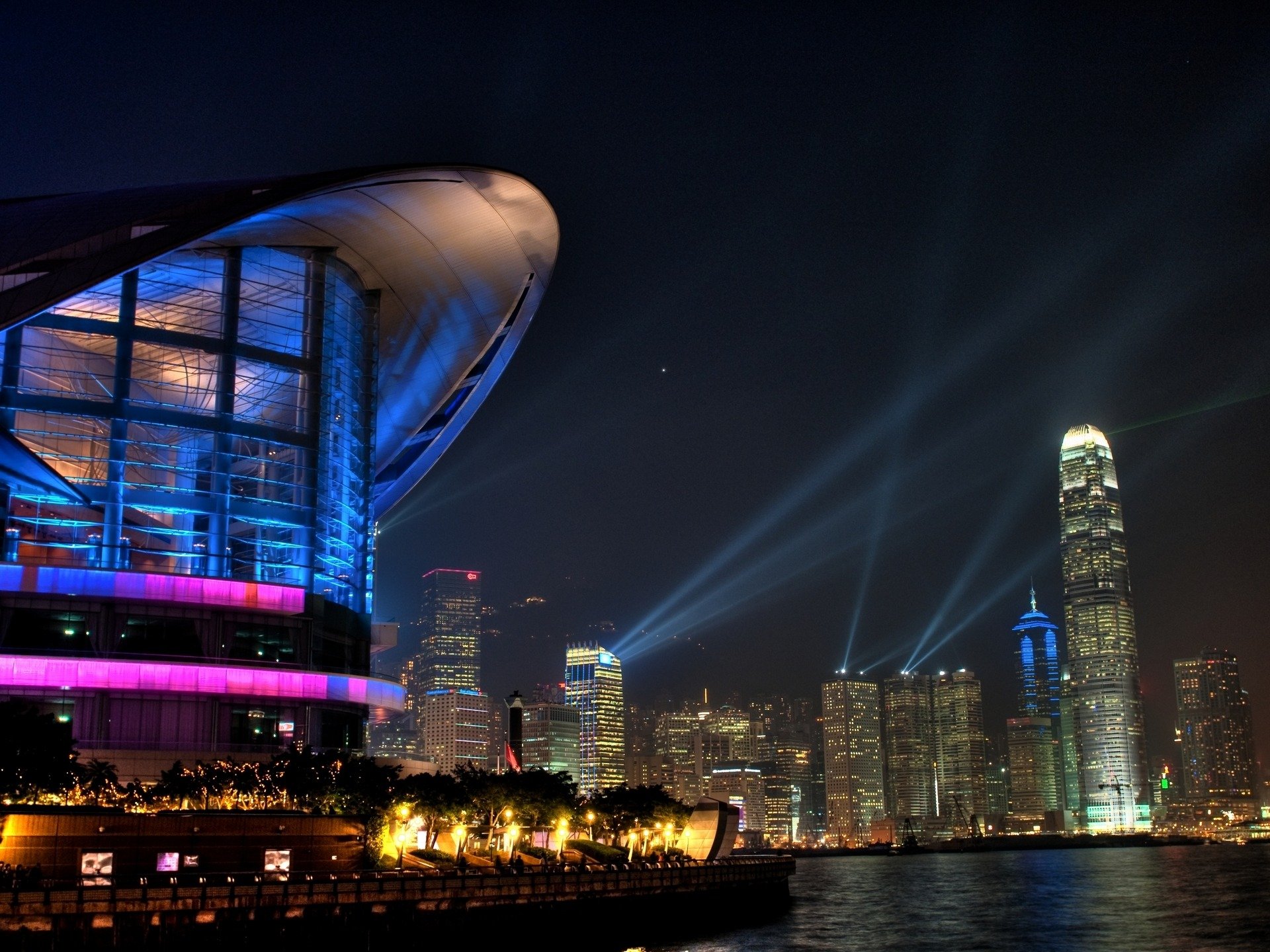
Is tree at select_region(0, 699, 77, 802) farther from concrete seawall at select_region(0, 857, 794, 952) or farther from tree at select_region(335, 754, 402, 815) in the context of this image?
tree at select_region(335, 754, 402, 815)

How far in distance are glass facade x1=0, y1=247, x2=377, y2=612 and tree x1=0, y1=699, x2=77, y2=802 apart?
14.8 meters

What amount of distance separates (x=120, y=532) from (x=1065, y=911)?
68485mm

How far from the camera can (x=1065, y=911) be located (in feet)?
322

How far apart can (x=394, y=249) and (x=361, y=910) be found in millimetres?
47211

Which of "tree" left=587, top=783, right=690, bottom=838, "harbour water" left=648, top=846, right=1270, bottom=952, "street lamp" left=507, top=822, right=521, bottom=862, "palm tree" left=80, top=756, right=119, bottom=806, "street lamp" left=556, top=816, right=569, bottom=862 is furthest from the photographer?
"tree" left=587, top=783, right=690, bottom=838

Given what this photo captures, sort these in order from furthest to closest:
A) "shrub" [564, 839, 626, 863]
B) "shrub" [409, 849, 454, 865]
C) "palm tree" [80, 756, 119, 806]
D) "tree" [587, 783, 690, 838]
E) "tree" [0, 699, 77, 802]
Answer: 1. "tree" [587, 783, 690, 838]
2. "shrub" [564, 839, 626, 863]
3. "shrub" [409, 849, 454, 865]
4. "palm tree" [80, 756, 119, 806]
5. "tree" [0, 699, 77, 802]

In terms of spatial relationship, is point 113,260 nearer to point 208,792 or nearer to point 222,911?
point 208,792

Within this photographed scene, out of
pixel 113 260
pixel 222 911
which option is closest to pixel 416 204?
pixel 113 260

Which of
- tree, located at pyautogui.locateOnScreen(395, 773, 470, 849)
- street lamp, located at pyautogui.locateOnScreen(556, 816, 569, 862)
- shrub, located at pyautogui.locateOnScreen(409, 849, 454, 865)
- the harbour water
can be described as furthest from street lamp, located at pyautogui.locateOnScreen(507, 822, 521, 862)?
the harbour water

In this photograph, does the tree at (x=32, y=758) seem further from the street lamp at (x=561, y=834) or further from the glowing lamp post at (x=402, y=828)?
the street lamp at (x=561, y=834)

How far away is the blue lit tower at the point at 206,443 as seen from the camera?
7506 centimetres

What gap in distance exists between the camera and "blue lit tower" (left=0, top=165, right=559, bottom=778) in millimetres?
75062

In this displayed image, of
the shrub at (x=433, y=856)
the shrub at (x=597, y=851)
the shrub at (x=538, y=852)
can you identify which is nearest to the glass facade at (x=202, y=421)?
the shrub at (x=433, y=856)

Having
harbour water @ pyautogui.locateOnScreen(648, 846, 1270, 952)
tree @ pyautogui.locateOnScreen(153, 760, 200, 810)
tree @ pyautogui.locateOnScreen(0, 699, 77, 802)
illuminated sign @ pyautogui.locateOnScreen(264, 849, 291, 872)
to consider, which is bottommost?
harbour water @ pyautogui.locateOnScreen(648, 846, 1270, 952)
